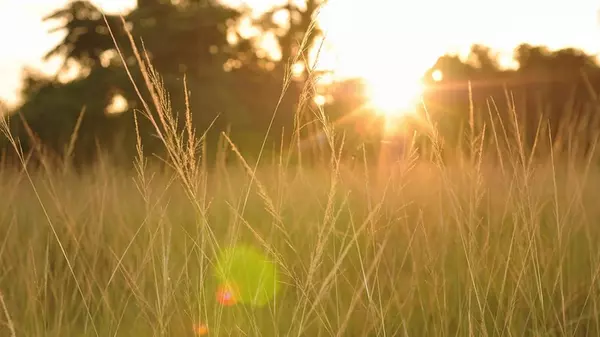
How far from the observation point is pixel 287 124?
9883 mm

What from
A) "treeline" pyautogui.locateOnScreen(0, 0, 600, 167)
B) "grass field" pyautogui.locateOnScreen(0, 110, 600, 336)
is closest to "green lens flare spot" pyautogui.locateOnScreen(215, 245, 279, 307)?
"grass field" pyautogui.locateOnScreen(0, 110, 600, 336)

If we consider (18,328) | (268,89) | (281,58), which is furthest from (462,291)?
(281,58)

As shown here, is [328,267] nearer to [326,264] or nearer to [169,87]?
[326,264]

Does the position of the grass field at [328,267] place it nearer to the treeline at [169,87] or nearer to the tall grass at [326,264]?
the tall grass at [326,264]

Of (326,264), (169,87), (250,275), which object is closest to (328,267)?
(326,264)

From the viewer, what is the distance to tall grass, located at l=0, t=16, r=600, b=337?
47.8 inches

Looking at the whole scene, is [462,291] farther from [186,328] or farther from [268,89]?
[268,89]

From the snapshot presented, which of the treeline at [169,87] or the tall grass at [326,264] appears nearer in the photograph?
the tall grass at [326,264]

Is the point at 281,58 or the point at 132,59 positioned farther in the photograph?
the point at 281,58

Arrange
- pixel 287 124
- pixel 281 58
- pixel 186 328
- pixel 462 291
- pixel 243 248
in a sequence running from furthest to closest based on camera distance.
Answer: pixel 281 58, pixel 287 124, pixel 243 248, pixel 462 291, pixel 186 328

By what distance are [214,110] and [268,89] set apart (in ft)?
5.41

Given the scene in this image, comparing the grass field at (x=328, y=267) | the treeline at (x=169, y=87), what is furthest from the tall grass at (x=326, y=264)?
the treeline at (x=169, y=87)

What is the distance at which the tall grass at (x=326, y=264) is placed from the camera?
1.21 meters

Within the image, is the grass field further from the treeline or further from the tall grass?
the treeline
